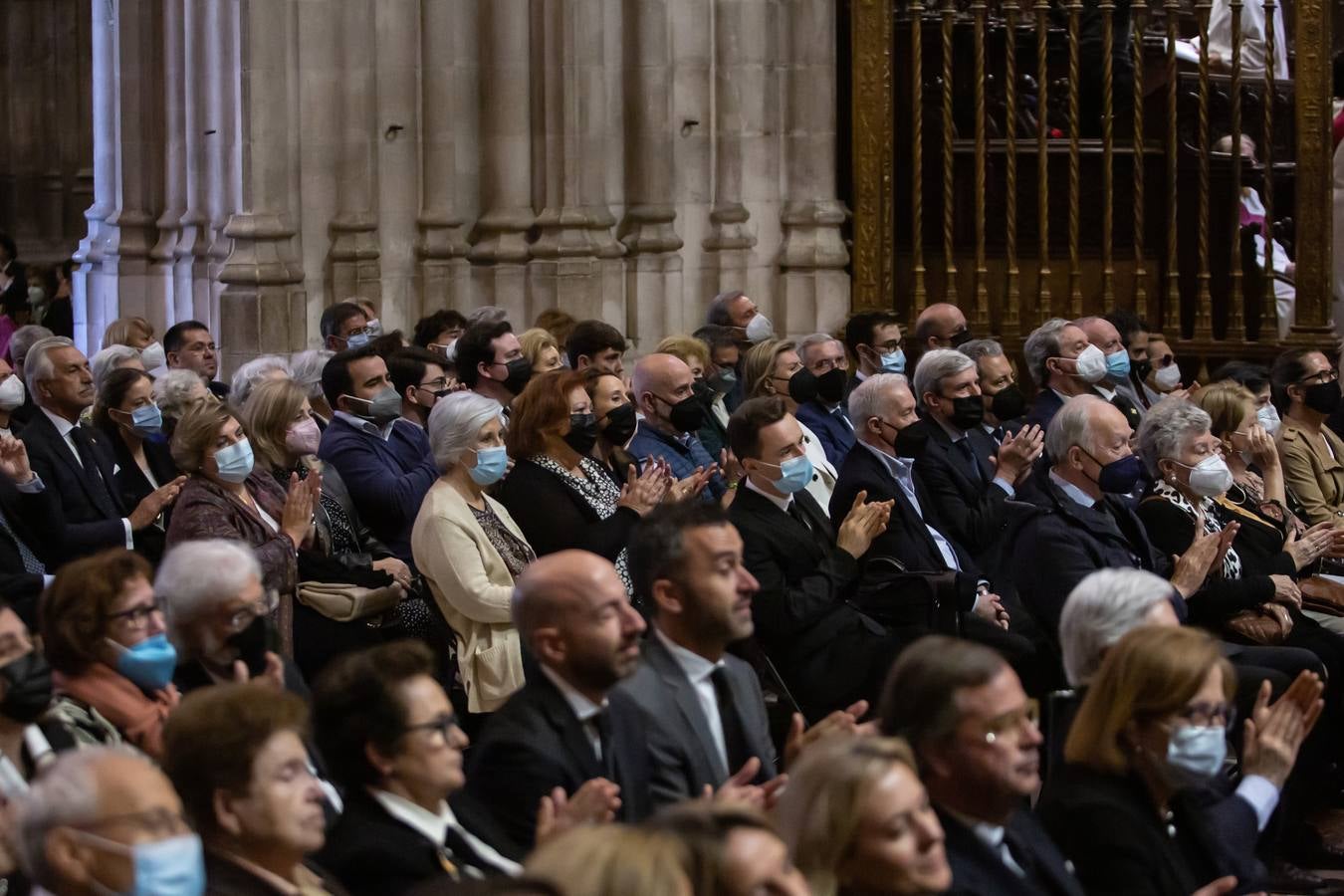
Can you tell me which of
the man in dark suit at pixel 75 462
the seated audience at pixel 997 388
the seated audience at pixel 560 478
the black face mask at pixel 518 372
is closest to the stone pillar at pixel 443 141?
the black face mask at pixel 518 372

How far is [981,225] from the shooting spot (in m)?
10.4

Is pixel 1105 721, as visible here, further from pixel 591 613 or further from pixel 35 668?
pixel 35 668

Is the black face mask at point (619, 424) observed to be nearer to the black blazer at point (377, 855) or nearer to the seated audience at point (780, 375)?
the seated audience at point (780, 375)

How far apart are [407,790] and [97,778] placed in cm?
71

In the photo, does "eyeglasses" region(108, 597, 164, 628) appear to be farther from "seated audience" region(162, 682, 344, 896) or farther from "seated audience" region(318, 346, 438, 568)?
"seated audience" region(318, 346, 438, 568)

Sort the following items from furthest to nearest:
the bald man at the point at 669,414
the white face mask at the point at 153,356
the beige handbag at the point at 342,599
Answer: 1. the white face mask at the point at 153,356
2. the bald man at the point at 669,414
3. the beige handbag at the point at 342,599

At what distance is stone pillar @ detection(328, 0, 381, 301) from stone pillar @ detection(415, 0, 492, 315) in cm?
22

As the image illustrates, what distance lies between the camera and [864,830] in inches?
132

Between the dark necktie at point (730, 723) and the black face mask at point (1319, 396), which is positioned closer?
the dark necktie at point (730, 723)

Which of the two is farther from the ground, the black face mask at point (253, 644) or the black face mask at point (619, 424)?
the black face mask at point (619, 424)

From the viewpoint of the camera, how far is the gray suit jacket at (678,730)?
14.5 feet

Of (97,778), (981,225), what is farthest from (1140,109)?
(97,778)

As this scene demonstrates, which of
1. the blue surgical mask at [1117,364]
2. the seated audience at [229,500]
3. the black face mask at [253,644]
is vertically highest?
the blue surgical mask at [1117,364]

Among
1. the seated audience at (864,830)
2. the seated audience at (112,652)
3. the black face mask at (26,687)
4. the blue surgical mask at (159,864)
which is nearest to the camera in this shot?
the blue surgical mask at (159,864)
